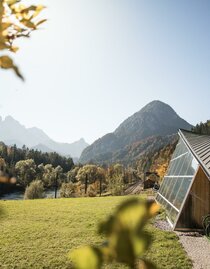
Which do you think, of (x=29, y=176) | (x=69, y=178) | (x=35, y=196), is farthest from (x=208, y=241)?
(x=69, y=178)

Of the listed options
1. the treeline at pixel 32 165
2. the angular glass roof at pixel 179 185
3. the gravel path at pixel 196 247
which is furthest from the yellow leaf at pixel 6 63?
the treeline at pixel 32 165

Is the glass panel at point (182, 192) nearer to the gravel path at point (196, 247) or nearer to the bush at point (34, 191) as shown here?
the gravel path at point (196, 247)

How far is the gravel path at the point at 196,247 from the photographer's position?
8.63 meters

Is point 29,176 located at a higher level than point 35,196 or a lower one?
lower

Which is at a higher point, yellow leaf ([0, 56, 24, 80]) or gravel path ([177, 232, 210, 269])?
yellow leaf ([0, 56, 24, 80])

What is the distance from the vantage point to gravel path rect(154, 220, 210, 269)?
8.63 metres

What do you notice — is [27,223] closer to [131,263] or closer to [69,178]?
[131,263]

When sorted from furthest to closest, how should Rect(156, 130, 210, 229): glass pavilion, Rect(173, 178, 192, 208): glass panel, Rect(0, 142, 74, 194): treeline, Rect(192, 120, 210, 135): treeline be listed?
Rect(192, 120, 210, 135): treeline → Rect(0, 142, 74, 194): treeline → Rect(173, 178, 192, 208): glass panel → Rect(156, 130, 210, 229): glass pavilion

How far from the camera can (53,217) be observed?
14.6 meters

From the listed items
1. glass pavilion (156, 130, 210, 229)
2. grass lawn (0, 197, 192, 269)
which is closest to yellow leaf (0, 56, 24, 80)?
grass lawn (0, 197, 192, 269)

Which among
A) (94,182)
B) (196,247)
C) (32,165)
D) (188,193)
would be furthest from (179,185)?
(32,165)

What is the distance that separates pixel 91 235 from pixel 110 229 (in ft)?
36.9

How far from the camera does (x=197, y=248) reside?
9883mm

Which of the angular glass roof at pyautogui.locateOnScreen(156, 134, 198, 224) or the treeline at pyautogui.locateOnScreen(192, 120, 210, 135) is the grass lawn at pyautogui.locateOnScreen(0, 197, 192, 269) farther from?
the treeline at pyautogui.locateOnScreen(192, 120, 210, 135)
